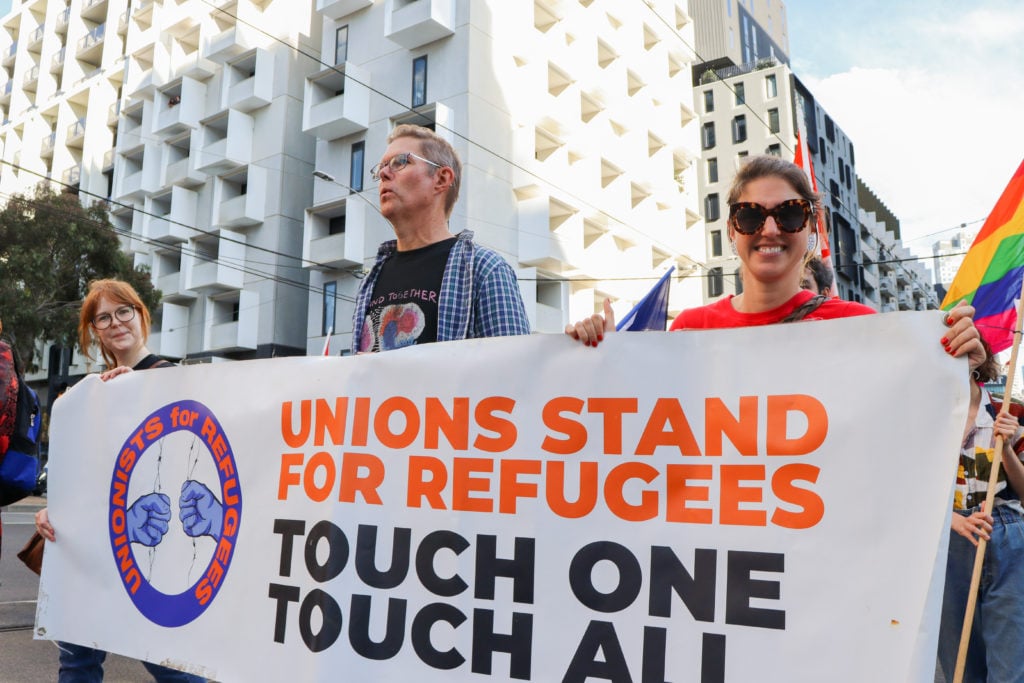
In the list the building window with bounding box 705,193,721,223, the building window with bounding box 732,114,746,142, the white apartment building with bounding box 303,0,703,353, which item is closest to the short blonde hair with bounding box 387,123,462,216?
the white apartment building with bounding box 303,0,703,353

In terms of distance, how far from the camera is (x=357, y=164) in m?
25.0

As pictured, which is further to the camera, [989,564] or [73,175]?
[73,175]

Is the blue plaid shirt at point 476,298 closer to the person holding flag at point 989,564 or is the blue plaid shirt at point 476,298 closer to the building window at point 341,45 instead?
the person holding flag at point 989,564

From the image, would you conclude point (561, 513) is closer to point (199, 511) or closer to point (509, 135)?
point (199, 511)

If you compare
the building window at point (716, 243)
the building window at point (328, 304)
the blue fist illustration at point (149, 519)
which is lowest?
the blue fist illustration at point (149, 519)

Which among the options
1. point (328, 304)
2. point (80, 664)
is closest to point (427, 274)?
point (80, 664)

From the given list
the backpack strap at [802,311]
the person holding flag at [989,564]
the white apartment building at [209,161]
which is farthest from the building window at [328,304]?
the backpack strap at [802,311]

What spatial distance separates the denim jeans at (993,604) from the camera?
8.28 feet

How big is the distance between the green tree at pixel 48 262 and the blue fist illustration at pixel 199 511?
20.7m

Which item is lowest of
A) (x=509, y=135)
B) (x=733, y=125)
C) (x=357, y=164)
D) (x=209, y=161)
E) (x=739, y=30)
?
(x=357, y=164)

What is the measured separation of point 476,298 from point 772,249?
3.15 feet

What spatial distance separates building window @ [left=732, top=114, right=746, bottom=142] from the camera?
146ft

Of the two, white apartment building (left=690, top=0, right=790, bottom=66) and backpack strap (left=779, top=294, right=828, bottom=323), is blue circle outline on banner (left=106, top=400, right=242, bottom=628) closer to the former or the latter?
backpack strap (left=779, top=294, right=828, bottom=323)

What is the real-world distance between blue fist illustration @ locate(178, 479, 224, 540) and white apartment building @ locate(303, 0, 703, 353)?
19.6 metres
